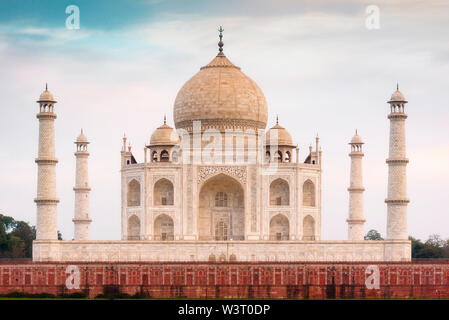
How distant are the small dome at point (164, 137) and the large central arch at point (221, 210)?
6.93 ft

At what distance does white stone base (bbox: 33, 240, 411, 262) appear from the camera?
40594 millimetres

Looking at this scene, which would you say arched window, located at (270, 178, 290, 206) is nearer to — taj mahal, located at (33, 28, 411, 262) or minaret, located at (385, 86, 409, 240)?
taj mahal, located at (33, 28, 411, 262)

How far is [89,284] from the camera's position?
37.1 m

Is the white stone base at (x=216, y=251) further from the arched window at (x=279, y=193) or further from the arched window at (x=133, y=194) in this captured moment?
the arched window at (x=133, y=194)

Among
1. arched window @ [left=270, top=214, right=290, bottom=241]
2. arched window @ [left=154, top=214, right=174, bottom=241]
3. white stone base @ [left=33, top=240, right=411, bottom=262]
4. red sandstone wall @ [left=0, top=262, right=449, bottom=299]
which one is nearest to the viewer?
red sandstone wall @ [left=0, top=262, right=449, bottom=299]

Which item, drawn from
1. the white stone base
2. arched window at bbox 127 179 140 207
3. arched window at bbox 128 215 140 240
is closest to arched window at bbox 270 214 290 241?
the white stone base

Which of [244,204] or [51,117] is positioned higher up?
[51,117]

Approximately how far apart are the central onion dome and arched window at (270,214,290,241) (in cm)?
375
